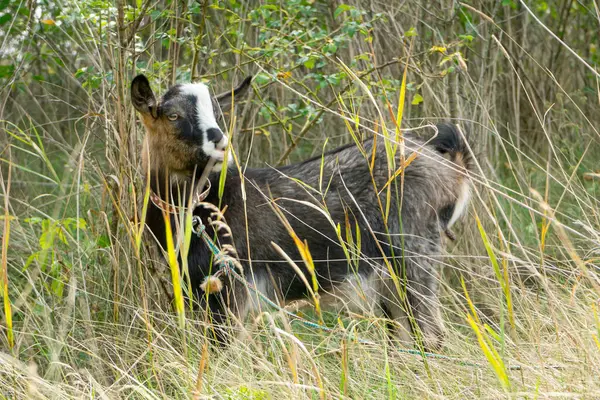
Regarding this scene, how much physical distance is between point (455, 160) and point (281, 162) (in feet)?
4.25

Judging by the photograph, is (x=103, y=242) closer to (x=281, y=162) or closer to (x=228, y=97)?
(x=228, y=97)

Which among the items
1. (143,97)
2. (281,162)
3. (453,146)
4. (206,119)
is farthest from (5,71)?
(453,146)

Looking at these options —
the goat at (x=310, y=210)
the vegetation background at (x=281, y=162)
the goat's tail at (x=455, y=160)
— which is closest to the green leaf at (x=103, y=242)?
the vegetation background at (x=281, y=162)

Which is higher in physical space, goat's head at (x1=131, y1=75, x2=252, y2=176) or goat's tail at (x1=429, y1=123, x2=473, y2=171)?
goat's head at (x1=131, y1=75, x2=252, y2=176)

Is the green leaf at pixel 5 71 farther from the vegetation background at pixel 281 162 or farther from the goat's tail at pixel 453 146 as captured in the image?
the goat's tail at pixel 453 146

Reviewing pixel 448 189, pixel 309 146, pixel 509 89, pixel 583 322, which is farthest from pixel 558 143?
pixel 583 322

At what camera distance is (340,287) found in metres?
3.95

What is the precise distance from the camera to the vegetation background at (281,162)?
7.73ft

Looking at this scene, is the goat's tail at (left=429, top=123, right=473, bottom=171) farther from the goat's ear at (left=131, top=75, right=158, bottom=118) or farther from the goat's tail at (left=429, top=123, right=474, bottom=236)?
the goat's ear at (left=131, top=75, right=158, bottom=118)

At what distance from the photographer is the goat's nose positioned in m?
3.54

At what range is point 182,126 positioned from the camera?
3.67 m

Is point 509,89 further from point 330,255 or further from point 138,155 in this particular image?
point 138,155

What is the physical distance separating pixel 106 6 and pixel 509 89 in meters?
3.84

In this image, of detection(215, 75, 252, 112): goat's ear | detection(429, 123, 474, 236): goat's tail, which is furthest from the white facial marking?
detection(429, 123, 474, 236): goat's tail
